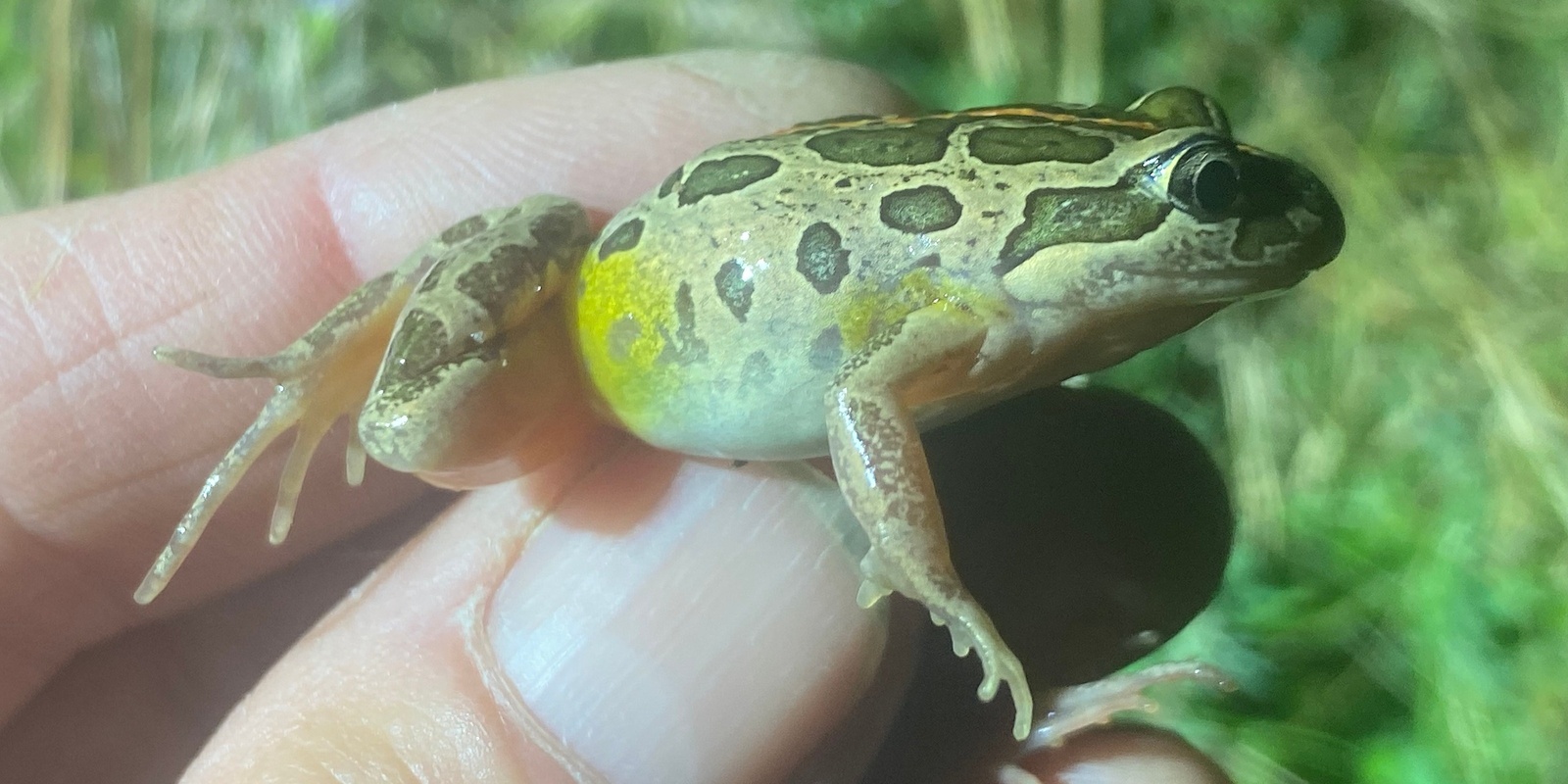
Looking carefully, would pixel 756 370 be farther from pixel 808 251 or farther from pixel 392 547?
pixel 392 547

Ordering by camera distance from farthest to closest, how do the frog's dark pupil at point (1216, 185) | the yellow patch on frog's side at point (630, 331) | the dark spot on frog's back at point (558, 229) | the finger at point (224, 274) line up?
1. the finger at point (224, 274)
2. the dark spot on frog's back at point (558, 229)
3. the yellow patch on frog's side at point (630, 331)
4. the frog's dark pupil at point (1216, 185)

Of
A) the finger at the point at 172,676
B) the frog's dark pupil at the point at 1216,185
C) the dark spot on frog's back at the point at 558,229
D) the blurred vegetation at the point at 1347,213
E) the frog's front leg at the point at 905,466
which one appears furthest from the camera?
the blurred vegetation at the point at 1347,213

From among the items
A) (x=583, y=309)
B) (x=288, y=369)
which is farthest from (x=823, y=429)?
(x=288, y=369)

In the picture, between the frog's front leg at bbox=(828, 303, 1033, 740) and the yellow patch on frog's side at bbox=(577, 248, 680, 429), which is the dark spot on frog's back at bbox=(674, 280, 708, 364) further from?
the frog's front leg at bbox=(828, 303, 1033, 740)

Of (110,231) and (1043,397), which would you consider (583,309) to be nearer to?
(1043,397)

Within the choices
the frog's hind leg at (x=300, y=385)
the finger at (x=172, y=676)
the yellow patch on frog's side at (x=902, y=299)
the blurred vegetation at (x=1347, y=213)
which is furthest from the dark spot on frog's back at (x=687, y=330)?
the blurred vegetation at (x=1347, y=213)

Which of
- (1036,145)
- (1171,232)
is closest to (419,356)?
(1036,145)

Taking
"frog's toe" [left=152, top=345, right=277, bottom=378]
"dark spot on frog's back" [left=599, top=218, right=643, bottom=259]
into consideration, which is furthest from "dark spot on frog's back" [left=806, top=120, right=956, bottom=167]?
"frog's toe" [left=152, top=345, right=277, bottom=378]

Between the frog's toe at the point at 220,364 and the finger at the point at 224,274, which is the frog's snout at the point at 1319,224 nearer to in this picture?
the finger at the point at 224,274
